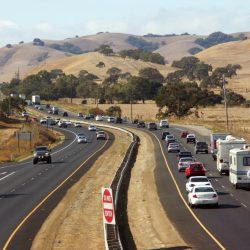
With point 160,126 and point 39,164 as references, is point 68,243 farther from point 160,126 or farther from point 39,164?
point 160,126

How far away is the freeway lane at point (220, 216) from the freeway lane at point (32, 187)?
22.0 feet

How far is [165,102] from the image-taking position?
181000mm

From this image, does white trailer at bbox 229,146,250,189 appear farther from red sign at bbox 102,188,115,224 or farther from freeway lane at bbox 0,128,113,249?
red sign at bbox 102,188,115,224

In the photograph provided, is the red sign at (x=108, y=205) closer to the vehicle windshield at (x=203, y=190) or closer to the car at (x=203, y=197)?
the car at (x=203, y=197)

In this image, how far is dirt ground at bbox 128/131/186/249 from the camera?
2862 centimetres

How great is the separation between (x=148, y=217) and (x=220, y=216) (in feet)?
12.0

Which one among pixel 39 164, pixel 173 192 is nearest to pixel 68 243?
pixel 173 192

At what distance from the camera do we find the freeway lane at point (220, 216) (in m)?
28.1

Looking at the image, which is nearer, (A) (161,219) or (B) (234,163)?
(A) (161,219)

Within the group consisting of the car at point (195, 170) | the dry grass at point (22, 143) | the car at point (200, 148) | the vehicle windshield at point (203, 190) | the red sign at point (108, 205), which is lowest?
the dry grass at point (22, 143)

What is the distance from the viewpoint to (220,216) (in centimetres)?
3534

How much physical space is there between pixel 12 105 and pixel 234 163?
13634cm

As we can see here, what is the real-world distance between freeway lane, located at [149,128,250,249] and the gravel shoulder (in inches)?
151

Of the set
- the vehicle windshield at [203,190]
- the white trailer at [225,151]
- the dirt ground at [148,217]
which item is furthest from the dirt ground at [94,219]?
the white trailer at [225,151]
